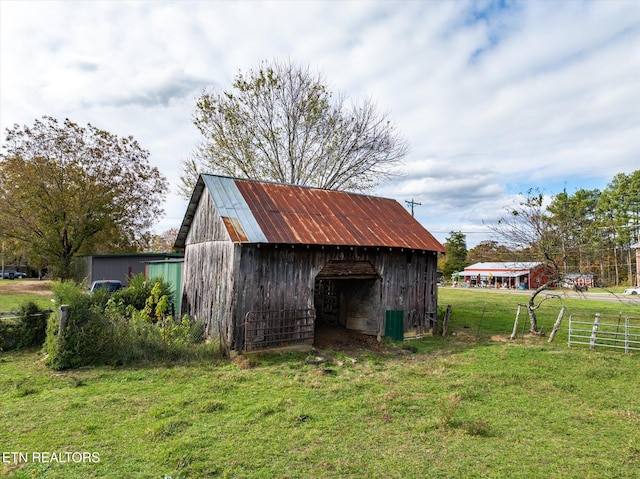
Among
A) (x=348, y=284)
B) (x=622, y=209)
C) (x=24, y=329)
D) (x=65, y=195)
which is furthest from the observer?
(x=622, y=209)

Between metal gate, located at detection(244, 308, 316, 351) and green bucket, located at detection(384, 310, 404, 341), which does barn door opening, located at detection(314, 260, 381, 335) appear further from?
metal gate, located at detection(244, 308, 316, 351)

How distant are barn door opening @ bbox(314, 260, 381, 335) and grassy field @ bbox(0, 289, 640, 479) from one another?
3411 millimetres

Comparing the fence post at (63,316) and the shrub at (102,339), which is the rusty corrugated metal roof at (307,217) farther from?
the fence post at (63,316)

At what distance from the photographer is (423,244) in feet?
52.7

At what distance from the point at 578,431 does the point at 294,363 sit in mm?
6664

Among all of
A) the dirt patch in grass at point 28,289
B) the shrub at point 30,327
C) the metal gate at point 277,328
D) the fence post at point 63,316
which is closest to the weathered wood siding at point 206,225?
the metal gate at point 277,328

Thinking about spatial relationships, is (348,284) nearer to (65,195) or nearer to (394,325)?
(394,325)

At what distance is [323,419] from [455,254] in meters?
60.9

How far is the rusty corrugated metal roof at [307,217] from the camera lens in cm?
1273

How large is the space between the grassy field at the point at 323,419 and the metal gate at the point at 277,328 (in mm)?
711

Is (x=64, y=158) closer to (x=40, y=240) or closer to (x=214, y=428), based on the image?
(x=40, y=240)

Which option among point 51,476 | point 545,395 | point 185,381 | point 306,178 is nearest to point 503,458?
point 545,395

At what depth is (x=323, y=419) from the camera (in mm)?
7145

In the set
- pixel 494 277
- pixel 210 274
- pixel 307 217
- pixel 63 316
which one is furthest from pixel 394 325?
pixel 494 277
